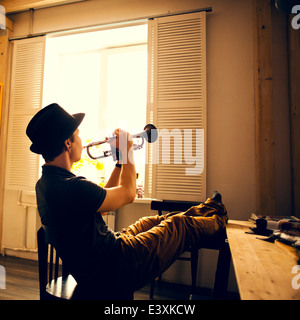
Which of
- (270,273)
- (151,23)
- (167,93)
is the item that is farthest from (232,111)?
(270,273)

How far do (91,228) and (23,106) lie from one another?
2.66m

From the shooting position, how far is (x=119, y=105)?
10.1 feet

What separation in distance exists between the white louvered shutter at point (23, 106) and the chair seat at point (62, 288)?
6.88 feet

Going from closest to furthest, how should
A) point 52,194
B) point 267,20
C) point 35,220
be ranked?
1. point 52,194
2. point 267,20
3. point 35,220

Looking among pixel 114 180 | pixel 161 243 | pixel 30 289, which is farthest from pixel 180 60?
pixel 30 289

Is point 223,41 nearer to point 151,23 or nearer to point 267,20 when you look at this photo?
point 267,20

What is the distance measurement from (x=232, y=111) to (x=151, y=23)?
1380mm

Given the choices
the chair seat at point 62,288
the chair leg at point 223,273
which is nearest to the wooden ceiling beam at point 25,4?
the chair seat at point 62,288

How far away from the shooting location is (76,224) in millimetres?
954

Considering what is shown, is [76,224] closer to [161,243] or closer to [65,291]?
[65,291]

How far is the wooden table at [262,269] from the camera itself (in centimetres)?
57

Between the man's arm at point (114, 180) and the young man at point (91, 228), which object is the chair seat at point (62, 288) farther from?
the man's arm at point (114, 180)

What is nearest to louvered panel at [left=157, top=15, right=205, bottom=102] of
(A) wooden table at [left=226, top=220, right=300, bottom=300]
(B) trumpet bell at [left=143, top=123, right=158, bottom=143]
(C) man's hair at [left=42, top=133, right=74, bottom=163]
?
(B) trumpet bell at [left=143, top=123, right=158, bottom=143]

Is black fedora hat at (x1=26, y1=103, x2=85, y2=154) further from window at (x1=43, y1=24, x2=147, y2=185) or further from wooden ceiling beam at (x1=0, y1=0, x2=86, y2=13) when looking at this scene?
wooden ceiling beam at (x1=0, y1=0, x2=86, y2=13)
